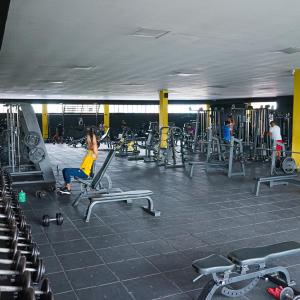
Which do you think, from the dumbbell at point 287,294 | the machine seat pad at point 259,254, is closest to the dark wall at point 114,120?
the machine seat pad at point 259,254

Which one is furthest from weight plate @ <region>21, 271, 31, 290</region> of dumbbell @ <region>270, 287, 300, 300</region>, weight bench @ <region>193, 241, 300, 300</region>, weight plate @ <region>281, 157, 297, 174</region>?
weight plate @ <region>281, 157, 297, 174</region>

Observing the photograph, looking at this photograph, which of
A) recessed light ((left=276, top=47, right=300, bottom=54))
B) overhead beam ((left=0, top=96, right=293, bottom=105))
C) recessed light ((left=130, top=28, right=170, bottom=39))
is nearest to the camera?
recessed light ((left=130, top=28, right=170, bottom=39))

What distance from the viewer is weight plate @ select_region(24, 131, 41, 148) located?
4.89 meters

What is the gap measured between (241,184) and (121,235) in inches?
106

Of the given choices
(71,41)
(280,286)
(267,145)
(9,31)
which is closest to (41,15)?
(9,31)

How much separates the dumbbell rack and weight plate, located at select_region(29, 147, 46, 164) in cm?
339

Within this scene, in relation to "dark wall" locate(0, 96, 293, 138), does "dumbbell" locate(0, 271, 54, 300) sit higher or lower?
lower

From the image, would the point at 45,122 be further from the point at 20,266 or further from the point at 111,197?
the point at 20,266

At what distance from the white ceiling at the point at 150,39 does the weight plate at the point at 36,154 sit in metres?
1.25

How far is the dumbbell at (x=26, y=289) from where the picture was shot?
32.5 inches

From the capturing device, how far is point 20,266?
985 millimetres

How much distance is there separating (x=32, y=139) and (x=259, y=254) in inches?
153

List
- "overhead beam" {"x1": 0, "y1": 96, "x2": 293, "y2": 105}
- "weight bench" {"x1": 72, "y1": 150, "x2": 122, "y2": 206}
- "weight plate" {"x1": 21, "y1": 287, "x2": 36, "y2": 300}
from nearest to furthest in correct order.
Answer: "weight plate" {"x1": 21, "y1": 287, "x2": 36, "y2": 300} < "weight bench" {"x1": 72, "y1": 150, "x2": 122, "y2": 206} < "overhead beam" {"x1": 0, "y1": 96, "x2": 293, "y2": 105}

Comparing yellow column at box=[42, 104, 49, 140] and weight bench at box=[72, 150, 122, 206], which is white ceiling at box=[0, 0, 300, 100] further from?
yellow column at box=[42, 104, 49, 140]
